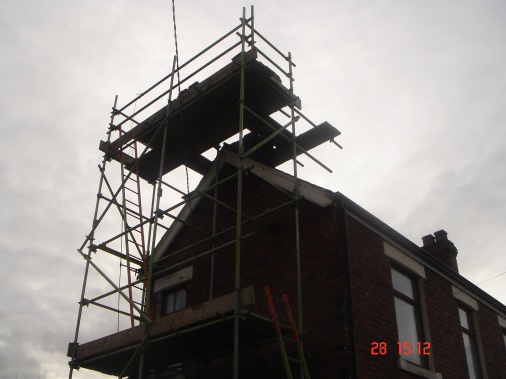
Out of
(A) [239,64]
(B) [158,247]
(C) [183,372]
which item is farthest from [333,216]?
(B) [158,247]

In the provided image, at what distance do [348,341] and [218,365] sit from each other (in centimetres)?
275

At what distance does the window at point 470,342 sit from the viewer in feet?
41.9

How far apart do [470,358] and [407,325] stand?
280 centimetres

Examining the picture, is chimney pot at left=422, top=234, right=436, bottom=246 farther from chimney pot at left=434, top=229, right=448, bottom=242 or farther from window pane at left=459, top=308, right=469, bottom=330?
window pane at left=459, top=308, right=469, bottom=330

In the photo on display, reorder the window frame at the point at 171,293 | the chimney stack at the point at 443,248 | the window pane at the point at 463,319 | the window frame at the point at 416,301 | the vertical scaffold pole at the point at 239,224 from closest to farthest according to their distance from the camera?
the vertical scaffold pole at the point at 239,224 < the window frame at the point at 416,301 < the window frame at the point at 171,293 < the window pane at the point at 463,319 < the chimney stack at the point at 443,248

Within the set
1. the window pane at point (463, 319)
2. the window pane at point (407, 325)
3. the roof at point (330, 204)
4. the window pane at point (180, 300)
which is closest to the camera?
the roof at point (330, 204)

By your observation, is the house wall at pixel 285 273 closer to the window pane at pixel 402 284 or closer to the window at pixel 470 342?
the window pane at pixel 402 284

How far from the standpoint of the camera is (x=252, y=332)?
8656mm

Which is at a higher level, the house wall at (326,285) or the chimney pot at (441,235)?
the chimney pot at (441,235)

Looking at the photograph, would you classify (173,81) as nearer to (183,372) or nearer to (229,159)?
(229,159)

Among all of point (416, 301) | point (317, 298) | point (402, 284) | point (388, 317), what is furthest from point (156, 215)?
point (416, 301)
